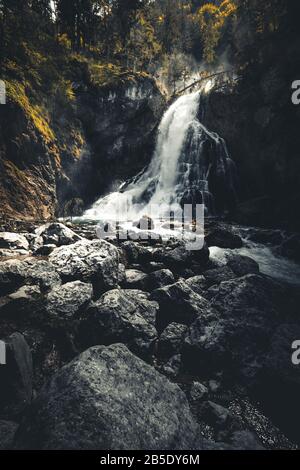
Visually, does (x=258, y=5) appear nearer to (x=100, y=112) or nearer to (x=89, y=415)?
(x=100, y=112)

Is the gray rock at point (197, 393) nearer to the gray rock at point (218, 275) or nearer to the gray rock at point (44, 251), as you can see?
the gray rock at point (218, 275)

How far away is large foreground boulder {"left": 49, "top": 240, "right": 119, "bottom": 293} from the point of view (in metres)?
8.11

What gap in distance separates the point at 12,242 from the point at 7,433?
24.7ft

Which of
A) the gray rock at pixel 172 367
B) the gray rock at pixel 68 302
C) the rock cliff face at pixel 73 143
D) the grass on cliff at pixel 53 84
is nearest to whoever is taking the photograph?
the gray rock at pixel 172 367

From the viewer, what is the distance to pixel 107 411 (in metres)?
4.28

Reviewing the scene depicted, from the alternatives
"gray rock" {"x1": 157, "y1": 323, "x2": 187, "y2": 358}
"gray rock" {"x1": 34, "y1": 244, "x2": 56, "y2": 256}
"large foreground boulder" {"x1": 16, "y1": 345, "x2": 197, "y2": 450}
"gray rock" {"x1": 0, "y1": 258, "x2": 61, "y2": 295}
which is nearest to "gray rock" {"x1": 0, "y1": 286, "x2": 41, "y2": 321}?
"gray rock" {"x1": 0, "y1": 258, "x2": 61, "y2": 295}

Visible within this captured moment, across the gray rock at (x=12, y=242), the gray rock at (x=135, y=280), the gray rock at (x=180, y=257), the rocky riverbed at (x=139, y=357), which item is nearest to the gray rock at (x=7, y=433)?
the rocky riverbed at (x=139, y=357)

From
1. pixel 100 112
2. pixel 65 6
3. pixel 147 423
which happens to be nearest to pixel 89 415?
pixel 147 423

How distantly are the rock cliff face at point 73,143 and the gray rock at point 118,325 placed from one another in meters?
11.0

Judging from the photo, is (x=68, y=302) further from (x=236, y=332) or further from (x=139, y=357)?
(x=236, y=332)

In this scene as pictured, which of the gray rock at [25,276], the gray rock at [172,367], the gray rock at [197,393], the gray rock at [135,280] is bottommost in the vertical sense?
the gray rock at [197,393]

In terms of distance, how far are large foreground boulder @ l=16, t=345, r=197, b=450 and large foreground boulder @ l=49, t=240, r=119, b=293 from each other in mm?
2974

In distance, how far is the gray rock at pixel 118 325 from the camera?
21.0 ft

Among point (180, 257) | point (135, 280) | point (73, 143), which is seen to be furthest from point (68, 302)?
point (73, 143)
